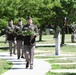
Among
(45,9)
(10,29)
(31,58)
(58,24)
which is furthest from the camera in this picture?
(58,24)

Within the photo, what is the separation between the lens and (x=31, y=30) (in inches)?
539

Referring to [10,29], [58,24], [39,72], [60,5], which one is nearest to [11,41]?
[10,29]

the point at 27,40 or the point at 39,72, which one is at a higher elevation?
the point at 27,40

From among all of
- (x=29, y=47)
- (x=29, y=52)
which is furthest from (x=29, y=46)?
(x=29, y=52)

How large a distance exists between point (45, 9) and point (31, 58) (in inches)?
577

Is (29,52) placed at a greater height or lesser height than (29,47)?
lesser

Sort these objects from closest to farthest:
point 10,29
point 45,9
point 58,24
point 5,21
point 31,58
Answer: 1. point 31,58
2. point 10,29
3. point 5,21
4. point 45,9
5. point 58,24

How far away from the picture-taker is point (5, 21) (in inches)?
1017

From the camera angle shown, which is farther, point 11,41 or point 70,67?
point 11,41

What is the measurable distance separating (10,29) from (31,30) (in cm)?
563

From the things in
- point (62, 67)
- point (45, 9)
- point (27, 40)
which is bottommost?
point (62, 67)

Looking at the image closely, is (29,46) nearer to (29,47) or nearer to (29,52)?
(29,47)

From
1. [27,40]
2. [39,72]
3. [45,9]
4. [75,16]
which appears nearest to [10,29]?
[27,40]

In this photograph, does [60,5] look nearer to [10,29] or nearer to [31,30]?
[10,29]
